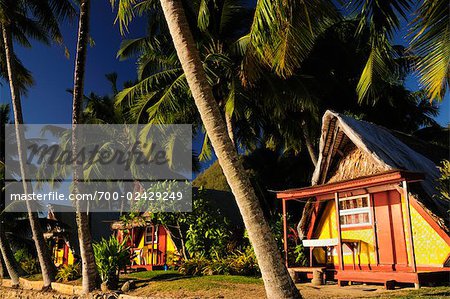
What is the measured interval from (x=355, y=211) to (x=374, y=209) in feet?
2.28

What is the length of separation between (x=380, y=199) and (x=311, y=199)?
8.10 ft

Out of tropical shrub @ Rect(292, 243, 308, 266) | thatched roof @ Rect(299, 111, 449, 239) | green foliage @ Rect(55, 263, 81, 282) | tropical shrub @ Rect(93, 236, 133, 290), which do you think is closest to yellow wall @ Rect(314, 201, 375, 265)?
tropical shrub @ Rect(292, 243, 308, 266)

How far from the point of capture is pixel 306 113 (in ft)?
65.4

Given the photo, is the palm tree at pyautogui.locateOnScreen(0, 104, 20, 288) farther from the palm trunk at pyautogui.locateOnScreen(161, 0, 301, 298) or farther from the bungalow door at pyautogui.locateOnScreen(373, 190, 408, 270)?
the palm trunk at pyautogui.locateOnScreen(161, 0, 301, 298)

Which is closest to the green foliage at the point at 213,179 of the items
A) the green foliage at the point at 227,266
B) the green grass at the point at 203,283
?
the green foliage at the point at 227,266

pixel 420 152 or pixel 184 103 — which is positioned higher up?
pixel 184 103

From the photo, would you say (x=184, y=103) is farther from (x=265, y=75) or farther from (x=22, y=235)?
(x=22, y=235)

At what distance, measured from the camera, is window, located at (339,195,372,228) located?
496 inches

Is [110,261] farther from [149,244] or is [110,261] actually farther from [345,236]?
[149,244]

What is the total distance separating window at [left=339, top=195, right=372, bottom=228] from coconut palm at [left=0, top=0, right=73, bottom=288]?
10.6 meters

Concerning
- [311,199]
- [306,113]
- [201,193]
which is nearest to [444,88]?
[311,199]

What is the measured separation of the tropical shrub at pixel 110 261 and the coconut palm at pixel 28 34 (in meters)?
3.32

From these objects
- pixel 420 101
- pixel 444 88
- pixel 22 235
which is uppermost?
pixel 420 101

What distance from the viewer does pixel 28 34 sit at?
20938 mm
